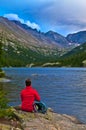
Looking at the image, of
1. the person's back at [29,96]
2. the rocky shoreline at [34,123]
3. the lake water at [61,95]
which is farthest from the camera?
the lake water at [61,95]

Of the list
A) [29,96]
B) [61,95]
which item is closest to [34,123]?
[29,96]

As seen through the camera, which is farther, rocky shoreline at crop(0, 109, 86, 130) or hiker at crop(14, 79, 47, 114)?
hiker at crop(14, 79, 47, 114)

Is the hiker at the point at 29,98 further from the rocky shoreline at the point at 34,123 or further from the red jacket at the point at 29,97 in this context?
the rocky shoreline at the point at 34,123

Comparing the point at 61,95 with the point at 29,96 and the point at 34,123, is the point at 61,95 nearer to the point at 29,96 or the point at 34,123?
the point at 29,96

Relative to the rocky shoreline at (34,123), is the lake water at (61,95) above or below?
below

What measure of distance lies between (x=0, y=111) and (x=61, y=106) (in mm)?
25968

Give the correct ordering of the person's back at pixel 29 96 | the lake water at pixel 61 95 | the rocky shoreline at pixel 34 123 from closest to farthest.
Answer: the rocky shoreline at pixel 34 123
the person's back at pixel 29 96
the lake water at pixel 61 95

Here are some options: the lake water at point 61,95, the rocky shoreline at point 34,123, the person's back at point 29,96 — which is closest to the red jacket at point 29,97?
the person's back at point 29,96

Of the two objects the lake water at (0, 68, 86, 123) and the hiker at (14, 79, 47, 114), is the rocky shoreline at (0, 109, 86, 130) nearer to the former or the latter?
the hiker at (14, 79, 47, 114)

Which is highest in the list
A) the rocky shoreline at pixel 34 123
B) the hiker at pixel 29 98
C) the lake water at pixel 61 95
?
the hiker at pixel 29 98

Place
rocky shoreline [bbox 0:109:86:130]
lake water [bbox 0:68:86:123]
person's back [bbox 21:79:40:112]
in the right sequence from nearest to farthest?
rocky shoreline [bbox 0:109:86:130]
person's back [bbox 21:79:40:112]
lake water [bbox 0:68:86:123]

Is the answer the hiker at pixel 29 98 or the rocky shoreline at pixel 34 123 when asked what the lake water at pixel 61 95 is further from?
the rocky shoreline at pixel 34 123

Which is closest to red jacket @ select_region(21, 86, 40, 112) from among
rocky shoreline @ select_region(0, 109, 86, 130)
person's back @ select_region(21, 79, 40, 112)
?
person's back @ select_region(21, 79, 40, 112)

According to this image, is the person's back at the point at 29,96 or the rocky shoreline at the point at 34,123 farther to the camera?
the person's back at the point at 29,96
